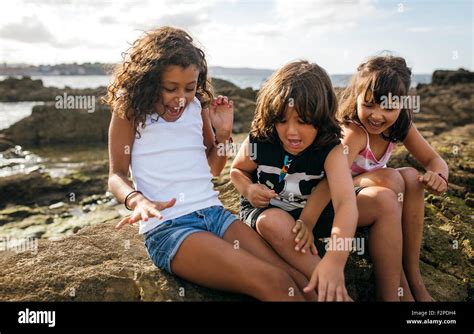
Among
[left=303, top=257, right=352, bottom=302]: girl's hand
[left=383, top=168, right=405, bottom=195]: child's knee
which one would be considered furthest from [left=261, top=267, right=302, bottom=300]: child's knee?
[left=383, top=168, right=405, bottom=195]: child's knee

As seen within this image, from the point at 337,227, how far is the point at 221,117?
1.25m

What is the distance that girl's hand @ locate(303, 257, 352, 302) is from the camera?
A: 2.50 m

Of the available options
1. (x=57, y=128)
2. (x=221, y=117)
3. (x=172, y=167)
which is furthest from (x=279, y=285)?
(x=57, y=128)

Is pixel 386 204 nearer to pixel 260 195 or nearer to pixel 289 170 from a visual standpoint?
pixel 289 170

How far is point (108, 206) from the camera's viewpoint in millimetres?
8508

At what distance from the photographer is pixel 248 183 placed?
3.09 m

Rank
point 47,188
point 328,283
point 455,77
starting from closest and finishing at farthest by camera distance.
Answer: point 328,283, point 47,188, point 455,77

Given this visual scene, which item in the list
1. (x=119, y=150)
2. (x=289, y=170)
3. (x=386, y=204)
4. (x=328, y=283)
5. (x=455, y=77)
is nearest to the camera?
(x=328, y=283)

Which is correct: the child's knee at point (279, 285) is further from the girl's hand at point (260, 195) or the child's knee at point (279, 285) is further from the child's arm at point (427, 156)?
the child's arm at point (427, 156)

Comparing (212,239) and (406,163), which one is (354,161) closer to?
(212,239)

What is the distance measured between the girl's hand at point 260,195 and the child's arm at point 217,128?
1.70 feet

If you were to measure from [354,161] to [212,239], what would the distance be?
125 cm

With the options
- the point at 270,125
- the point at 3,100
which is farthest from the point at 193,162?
the point at 3,100

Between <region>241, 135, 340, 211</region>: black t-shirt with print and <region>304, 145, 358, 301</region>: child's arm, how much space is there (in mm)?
84
